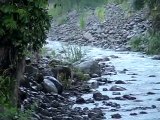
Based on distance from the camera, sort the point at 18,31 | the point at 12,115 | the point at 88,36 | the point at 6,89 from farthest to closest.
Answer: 1. the point at 88,36
2. the point at 6,89
3. the point at 18,31
4. the point at 12,115

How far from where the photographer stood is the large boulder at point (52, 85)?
10.1 m

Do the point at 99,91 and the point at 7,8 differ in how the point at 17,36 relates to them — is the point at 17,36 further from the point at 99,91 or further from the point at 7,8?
the point at 99,91

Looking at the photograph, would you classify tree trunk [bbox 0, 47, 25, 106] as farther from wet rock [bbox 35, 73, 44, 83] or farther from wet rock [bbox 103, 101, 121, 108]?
wet rock [bbox 35, 73, 44, 83]

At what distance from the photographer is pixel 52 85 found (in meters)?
10.3

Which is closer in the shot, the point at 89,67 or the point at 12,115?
the point at 12,115

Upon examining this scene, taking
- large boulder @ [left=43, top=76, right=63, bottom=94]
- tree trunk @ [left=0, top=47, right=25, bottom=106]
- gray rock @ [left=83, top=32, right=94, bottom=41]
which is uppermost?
gray rock @ [left=83, top=32, right=94, bottom=41]

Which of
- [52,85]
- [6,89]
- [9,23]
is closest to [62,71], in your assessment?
[52,85]

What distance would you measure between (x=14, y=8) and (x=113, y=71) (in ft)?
30.9

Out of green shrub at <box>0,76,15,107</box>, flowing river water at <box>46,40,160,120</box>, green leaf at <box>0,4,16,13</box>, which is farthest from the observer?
flowing river water at <box>46,40,160,120</box>

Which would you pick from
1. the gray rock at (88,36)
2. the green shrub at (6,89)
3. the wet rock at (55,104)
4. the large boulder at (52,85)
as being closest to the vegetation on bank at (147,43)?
the gray rock at (88,36)

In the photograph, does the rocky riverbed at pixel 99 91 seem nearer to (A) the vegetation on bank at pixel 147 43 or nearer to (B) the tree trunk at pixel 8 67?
(B) the tree trunk at pixel 8 67

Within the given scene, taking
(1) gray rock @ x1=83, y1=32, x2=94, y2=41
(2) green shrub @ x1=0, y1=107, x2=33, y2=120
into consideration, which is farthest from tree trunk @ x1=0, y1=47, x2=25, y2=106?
(1) gray rock @ x1=83, y1=32, x2=94, y2=41

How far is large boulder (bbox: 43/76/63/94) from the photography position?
1009 cm

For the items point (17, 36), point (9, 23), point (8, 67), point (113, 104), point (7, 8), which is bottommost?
point (113, 104)
